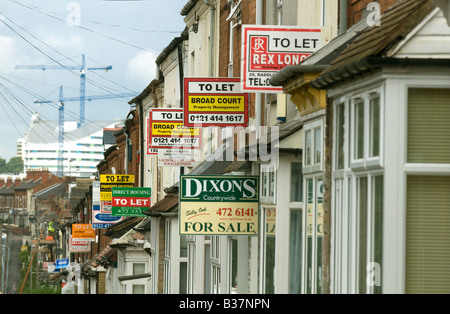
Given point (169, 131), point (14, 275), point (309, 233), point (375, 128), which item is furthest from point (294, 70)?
point (14, 275)

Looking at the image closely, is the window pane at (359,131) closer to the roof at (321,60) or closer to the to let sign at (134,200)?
the roof at (321,60)

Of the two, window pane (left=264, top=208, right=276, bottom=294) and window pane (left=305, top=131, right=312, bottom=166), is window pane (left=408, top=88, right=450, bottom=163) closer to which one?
window pane (left=305, top=131, right=312, bottom=166)

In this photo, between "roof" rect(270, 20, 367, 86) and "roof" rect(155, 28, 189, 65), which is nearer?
"roof" rect(270, 20, 367, 86)

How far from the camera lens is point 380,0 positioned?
12.2 metres

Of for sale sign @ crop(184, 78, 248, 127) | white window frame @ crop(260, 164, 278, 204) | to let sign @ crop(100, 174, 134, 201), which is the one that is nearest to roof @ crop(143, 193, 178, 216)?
for sale sign @ crop(184, 78, 248, 127)

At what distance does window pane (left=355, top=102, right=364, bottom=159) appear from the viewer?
8.03 m

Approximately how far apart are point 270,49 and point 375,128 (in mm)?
7034

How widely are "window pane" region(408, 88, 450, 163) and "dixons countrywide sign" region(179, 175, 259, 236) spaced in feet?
25.6

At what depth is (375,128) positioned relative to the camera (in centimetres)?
770

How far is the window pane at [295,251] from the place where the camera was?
1266 cm

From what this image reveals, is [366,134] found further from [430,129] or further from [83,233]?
[83,233]

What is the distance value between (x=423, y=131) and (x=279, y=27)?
7.10 m

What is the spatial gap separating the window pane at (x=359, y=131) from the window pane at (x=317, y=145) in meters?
1.59
